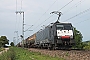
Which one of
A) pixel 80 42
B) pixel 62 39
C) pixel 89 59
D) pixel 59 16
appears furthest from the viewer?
pixel 80 42

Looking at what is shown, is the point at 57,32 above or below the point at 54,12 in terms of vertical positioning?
below

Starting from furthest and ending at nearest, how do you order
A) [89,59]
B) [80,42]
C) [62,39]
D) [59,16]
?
[80,42] → [59,16] → [62,39] → [89,59]

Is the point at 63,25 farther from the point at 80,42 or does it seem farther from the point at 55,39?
the point at 80,42

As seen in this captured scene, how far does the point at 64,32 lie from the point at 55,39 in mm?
1471

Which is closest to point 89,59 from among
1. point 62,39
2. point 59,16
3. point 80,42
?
point 62,39

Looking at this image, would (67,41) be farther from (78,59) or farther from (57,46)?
(78,59)

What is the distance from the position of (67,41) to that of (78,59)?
1327 centimetres

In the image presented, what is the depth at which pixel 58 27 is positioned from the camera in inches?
1247

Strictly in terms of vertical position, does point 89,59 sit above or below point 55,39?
below

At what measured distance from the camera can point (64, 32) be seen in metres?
31.1

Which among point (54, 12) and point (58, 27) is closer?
point (58, 27)

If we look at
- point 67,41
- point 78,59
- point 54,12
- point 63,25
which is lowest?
point 78,59

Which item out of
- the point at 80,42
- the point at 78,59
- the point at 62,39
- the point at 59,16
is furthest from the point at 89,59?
the point at 80,42

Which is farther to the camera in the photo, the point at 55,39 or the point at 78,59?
the point at 55,39
